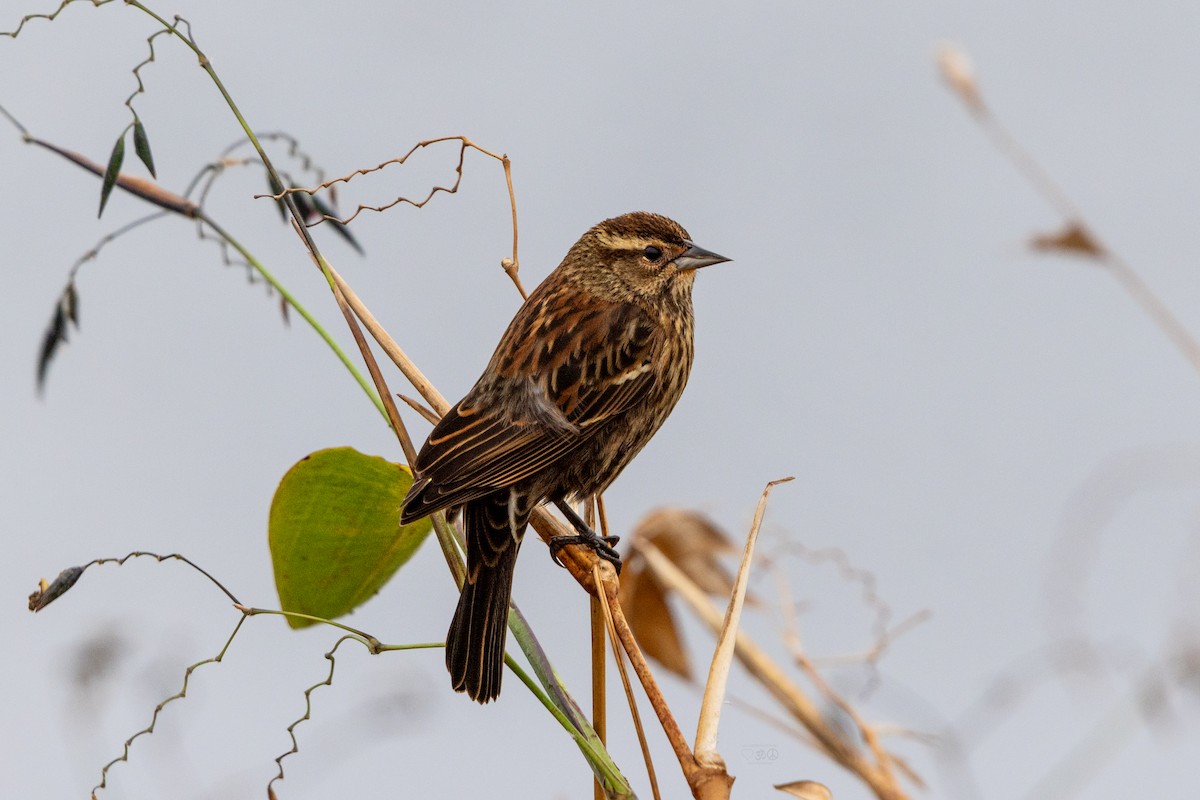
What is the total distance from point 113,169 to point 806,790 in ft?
4.59

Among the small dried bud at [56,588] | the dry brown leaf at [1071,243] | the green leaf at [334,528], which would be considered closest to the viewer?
the dry brown leaf at [1071,243]

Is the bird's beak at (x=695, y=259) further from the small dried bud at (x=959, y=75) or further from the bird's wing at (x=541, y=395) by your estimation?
the small dried bud at (x=959, y=75)

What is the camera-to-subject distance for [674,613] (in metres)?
2.70

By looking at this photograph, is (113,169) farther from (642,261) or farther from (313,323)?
(642,261)

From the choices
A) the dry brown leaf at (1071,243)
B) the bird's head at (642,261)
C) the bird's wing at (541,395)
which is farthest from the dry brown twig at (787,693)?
the bird's head at (642,261)

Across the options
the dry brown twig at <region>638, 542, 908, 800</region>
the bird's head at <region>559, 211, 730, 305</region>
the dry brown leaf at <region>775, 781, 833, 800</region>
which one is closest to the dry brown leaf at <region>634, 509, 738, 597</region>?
the dry brown twig at <region>638, 542, 908, 800</region>

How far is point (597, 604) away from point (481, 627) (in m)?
0.40

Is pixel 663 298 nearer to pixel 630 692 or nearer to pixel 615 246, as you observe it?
pixel 615 246

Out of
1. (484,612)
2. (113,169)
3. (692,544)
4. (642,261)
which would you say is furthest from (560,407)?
(113,169)

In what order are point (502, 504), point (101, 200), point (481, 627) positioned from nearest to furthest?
1. point (101, 200)
2. point (481, 627)
3. point (502, 504)

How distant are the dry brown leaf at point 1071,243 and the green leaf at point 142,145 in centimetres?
132

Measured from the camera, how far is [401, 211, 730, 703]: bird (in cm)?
247

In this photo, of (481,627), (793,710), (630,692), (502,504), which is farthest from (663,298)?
(630,692)

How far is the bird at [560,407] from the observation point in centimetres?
247
